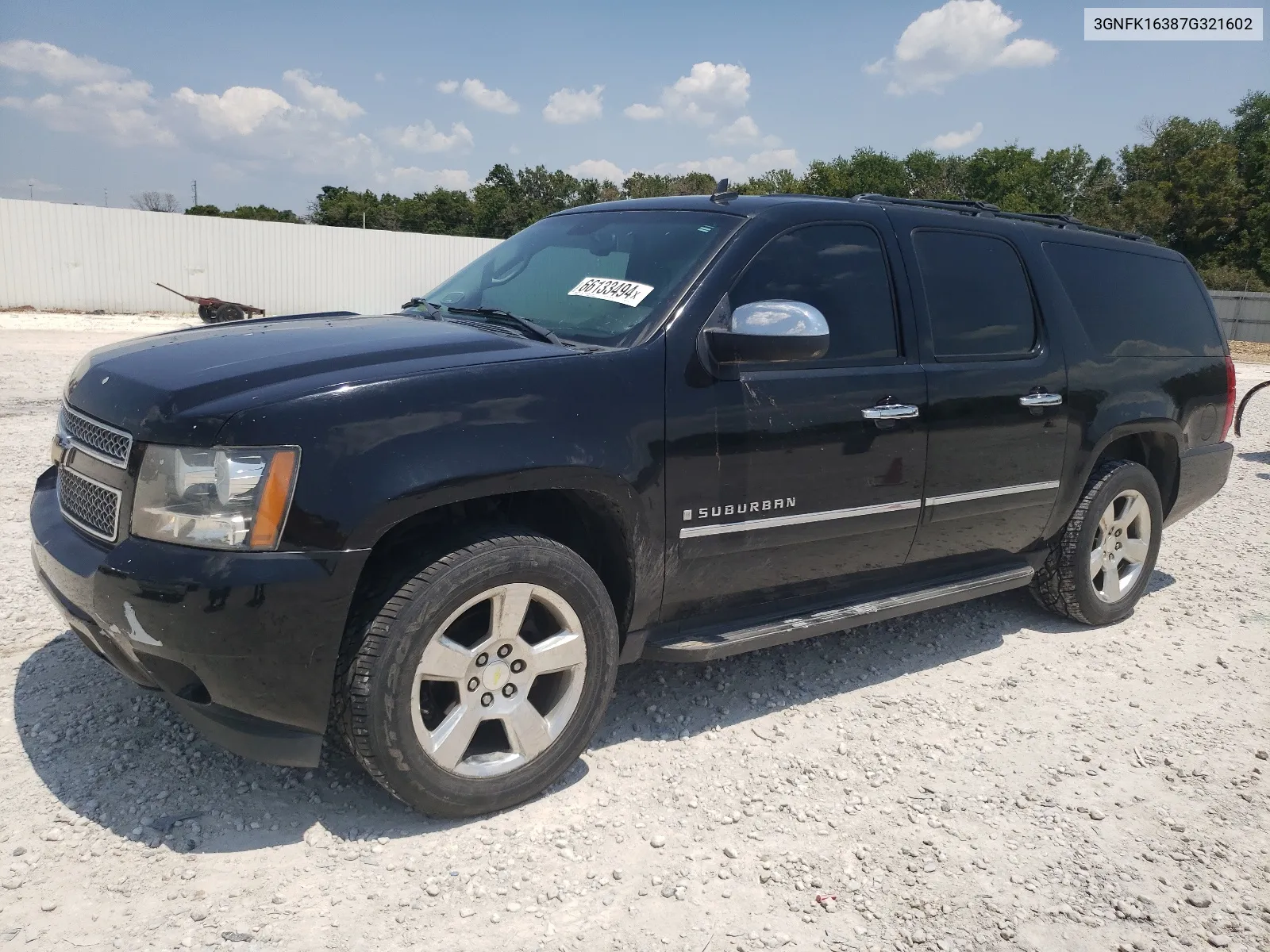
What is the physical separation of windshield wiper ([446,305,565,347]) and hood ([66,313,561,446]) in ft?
0.29

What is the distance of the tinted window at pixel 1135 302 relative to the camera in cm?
455

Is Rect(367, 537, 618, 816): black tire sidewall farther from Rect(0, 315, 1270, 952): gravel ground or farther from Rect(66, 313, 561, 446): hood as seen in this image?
Rect(66, 313, 561, 446): hood

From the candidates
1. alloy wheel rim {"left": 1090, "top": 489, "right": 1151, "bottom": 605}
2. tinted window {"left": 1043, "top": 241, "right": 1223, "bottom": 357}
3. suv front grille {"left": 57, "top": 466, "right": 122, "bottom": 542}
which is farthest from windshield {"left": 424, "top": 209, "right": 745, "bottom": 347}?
alloy wheel rim {"left": 1090, "top": 489, "right": 1151, "bottom": 605}

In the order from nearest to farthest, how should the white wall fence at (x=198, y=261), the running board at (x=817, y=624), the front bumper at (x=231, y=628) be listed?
the front bumper at (x=231, y=628) < the running board at (x=817, y=624) < the white wall fence at (x=198, y=261)

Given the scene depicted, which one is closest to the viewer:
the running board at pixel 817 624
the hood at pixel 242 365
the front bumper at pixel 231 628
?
the front bumper at pixel 231 628

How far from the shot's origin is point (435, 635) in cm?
268

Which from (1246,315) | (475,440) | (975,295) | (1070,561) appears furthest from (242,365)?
(1246,315)

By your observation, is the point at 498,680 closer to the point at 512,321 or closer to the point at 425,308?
the point at 512,321

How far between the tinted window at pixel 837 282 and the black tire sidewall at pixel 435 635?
1200mm

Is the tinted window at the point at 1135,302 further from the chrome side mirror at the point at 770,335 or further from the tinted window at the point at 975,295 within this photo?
the chrome side mirror at the point at 770,335

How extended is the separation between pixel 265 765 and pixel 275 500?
115cm

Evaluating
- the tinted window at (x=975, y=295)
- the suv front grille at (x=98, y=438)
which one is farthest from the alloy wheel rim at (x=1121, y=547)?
the suv front grille at (x=98, y=438)

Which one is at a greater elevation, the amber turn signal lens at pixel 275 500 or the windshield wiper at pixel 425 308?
Result: the windshield wiper at pixel 425 308

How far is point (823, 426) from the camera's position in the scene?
3.39m
